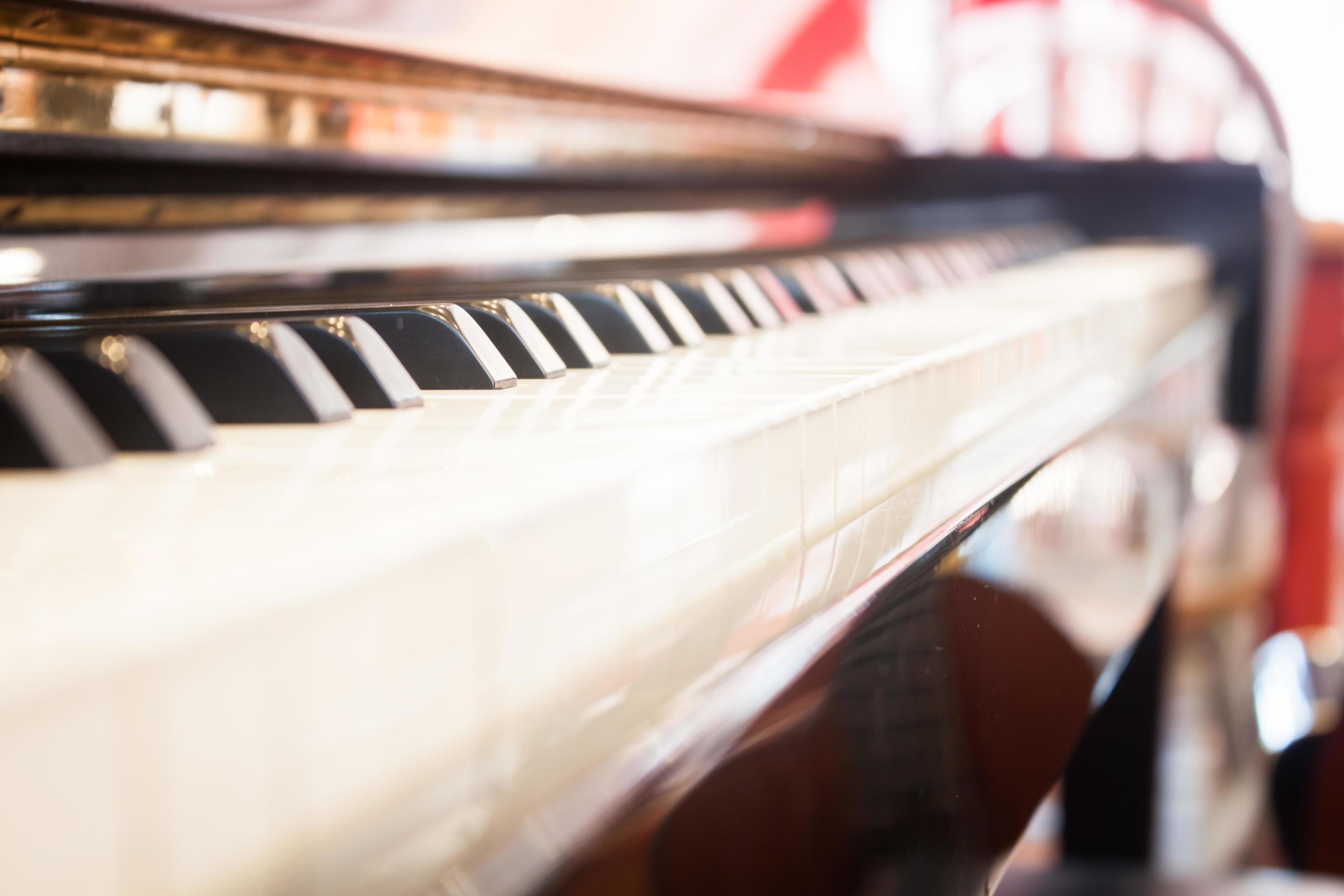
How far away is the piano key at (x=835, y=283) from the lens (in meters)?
1.12

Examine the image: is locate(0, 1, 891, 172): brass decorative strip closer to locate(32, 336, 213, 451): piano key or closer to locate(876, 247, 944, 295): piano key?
locate(876, 247, 944, 295): piano key

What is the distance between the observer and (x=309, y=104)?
95cm

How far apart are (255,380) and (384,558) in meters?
0.21

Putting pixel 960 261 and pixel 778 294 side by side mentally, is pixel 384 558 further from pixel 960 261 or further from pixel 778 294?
pixel 960 261

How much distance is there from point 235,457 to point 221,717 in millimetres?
179

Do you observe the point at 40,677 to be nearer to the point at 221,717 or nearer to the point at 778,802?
the point at 221,717

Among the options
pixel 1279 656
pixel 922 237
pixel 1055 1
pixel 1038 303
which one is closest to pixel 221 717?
pixel 1038 303

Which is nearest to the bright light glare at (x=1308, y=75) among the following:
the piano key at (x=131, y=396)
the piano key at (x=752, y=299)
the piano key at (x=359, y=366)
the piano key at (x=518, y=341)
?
the piano key at (x=752, y=299)

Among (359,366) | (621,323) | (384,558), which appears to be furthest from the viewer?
(621,323)

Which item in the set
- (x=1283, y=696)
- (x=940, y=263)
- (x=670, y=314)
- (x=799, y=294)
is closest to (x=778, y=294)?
(x=799, y=294)

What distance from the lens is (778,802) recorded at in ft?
1.52

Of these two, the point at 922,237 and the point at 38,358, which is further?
the point at 922,237

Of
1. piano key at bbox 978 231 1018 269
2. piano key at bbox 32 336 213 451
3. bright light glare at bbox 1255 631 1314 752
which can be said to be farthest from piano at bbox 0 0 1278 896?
bright light glare at bbox 1255 631 1314 752

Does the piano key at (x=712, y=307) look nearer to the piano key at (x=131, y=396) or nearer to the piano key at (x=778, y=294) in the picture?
the piano key at (x=778, y=294)
